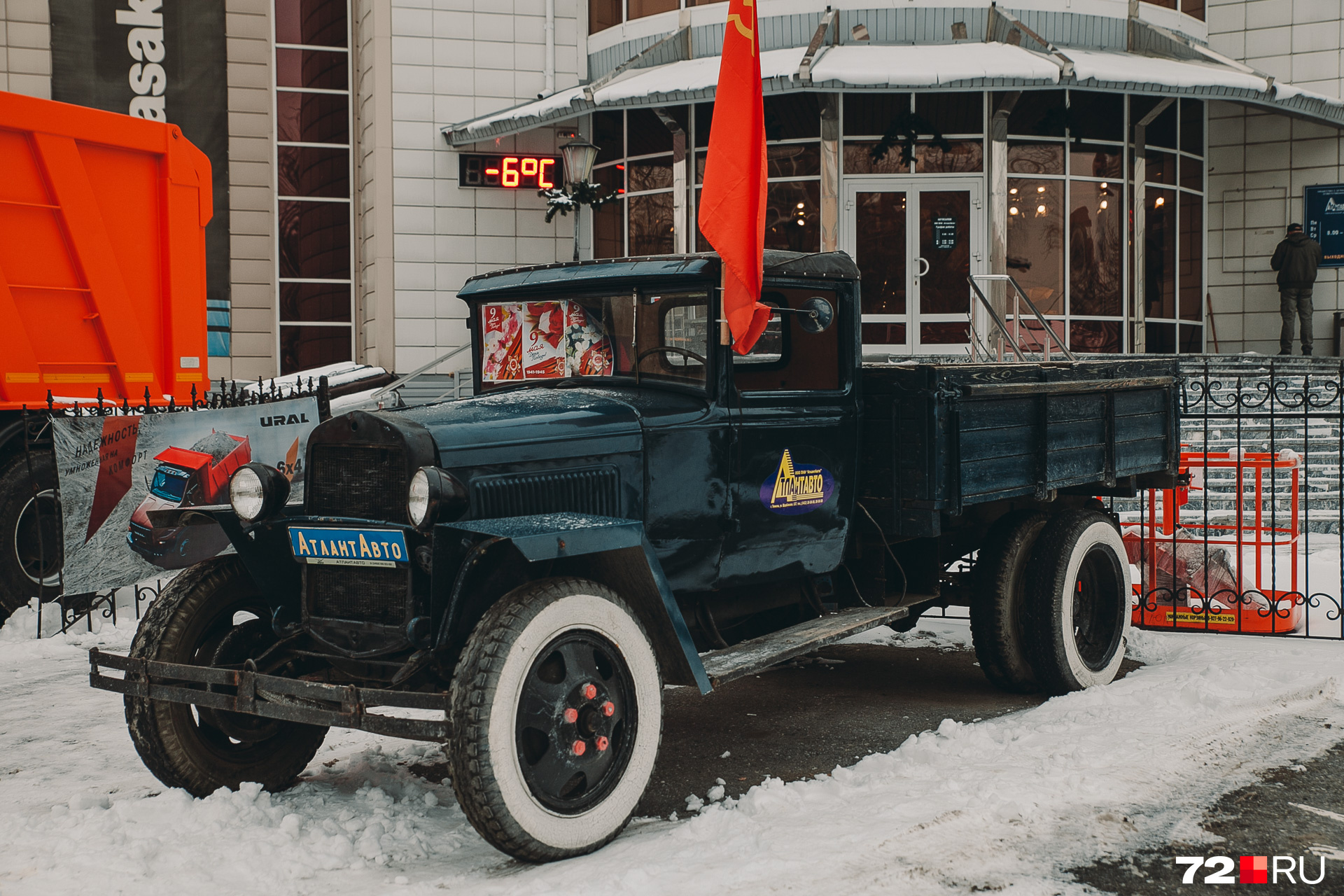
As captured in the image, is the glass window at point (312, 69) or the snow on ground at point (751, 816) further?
the glass window at point (312, 69)

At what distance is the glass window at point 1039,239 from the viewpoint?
1465 centimetres

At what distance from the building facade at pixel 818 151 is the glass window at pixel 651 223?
0.04 metres

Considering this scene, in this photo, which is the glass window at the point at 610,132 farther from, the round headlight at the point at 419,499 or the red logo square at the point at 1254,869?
the red logo square at the point at 1254,869

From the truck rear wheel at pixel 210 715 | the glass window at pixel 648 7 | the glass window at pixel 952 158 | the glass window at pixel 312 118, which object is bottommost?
the truck rear wheel at pixel 210 715

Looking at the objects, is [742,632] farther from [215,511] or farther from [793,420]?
[215,511]

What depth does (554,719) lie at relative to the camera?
3.51 meters

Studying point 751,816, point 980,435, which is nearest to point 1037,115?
point 980,435

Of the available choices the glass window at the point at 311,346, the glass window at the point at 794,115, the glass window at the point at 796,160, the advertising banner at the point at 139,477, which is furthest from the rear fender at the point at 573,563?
the glass window at the point at 311,346

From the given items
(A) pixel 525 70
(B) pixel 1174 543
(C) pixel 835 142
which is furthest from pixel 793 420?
(A) pixel 525 70

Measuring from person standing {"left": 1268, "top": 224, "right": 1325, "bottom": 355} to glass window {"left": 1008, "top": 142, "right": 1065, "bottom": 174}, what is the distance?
359 cm

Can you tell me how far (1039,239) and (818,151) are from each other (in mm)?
3091

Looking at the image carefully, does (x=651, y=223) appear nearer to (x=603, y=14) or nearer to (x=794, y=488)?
(x=603, y=14)

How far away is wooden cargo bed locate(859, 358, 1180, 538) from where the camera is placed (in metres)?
5.04

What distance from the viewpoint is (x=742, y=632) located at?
5012mm
